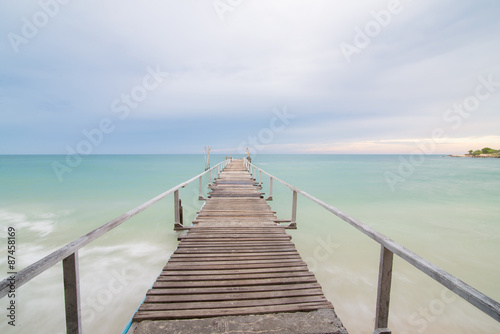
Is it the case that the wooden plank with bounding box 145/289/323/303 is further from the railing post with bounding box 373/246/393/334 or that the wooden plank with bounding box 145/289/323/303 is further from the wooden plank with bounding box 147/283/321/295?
the railing post with bounding box 373/246/393/334

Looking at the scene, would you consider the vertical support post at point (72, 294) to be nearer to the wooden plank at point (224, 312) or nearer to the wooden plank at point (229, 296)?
the wooden plank at point (224, 312)

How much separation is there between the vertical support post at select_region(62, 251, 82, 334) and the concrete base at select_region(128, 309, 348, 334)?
1.62 feet

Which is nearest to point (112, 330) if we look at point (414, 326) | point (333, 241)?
point (414, 326)

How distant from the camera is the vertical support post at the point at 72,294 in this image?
1451 mm

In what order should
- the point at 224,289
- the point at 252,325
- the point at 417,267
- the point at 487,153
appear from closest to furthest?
the point at 417,267 → the point at 252,325 → the point at 224,289 → the point at 487,153

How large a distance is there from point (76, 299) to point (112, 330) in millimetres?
2862

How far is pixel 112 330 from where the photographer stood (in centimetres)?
352

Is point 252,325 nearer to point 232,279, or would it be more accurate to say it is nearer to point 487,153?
point 232,279

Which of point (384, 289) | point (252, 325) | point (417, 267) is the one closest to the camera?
point (417, 267)

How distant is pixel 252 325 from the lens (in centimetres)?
194

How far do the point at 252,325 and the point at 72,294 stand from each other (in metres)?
1.38

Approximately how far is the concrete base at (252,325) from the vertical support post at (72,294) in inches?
19.5

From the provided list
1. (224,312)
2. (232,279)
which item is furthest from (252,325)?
(232,279)

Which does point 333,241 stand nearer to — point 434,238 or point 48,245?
point 434,238
